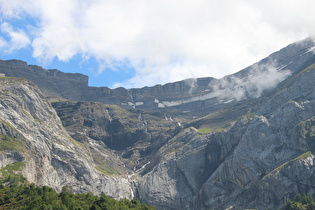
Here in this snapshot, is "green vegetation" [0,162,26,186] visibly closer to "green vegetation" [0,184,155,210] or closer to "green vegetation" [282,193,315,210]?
"green vegetation" [0,184,155,210]

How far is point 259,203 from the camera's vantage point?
185125mm

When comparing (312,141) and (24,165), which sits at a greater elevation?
(24,165)

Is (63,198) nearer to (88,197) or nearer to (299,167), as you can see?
(88,197)

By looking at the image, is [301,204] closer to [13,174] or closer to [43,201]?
[43,201]

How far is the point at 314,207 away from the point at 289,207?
41.0 feet

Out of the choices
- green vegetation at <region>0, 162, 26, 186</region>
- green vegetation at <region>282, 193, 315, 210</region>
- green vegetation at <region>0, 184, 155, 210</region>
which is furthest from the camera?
green vegetation at <region>0, 162, 26, 186</region>

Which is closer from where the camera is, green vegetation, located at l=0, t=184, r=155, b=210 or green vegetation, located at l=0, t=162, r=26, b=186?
green vegetation, located at l=0, t=184, r=155, b=210

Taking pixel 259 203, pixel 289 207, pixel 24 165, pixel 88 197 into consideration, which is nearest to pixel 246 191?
pixel 259 203

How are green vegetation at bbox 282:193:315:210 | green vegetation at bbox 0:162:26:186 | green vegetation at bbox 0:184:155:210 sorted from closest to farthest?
green vegetation at bbox 0:184:155:210
green vegetation at bbox 282:193:315:210
green vegetation at bbox 0:162:26:186

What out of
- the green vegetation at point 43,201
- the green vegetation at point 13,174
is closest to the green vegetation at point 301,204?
the green vegetation at point 43,201

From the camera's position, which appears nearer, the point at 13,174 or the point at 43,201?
the point at 43,201

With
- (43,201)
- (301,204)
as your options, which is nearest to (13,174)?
(43,201)

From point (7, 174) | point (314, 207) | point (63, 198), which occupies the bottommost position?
point (314, 207)

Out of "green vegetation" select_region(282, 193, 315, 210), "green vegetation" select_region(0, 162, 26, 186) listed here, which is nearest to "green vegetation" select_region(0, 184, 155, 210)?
"green vegetation" select_region(0, 162, 26, 186)
